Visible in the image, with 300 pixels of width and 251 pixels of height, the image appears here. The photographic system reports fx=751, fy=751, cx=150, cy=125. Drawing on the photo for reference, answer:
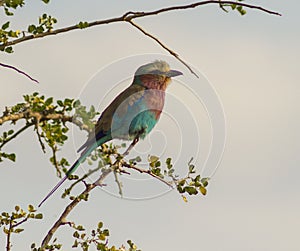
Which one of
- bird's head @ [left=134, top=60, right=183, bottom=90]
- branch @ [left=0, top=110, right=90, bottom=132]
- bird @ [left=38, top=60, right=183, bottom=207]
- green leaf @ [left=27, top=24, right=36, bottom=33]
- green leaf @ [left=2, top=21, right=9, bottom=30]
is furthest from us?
bird's head @ [left=134, top=60, right=183, bottom=90]

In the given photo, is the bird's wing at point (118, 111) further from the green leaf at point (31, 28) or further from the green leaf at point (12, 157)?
the green leaf at point (31, 28)

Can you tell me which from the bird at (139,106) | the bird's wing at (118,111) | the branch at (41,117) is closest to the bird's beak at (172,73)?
the bird at (139,106)

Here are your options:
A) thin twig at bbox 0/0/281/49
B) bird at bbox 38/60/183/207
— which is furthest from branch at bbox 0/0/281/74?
bird at bbox 38/60/183/207

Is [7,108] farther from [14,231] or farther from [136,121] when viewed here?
[136,121]

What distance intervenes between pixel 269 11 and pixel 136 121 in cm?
268

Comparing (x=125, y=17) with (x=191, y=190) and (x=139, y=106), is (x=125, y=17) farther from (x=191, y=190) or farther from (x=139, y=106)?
(x=139, y=106)

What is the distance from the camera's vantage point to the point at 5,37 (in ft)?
15.9

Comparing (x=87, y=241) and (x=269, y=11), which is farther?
(x=87, y=241)

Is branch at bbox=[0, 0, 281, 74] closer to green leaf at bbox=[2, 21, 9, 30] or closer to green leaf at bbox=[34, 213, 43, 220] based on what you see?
green leaf at bbox=[2, 21, 9, 30]

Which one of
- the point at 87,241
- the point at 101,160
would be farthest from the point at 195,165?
the point at 87,241

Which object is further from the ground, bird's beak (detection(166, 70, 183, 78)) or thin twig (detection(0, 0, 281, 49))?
bird's beak (detection(166, 70, 183, 78))

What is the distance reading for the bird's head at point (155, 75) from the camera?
672 centimetres

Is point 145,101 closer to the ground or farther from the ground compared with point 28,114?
farther from the ground

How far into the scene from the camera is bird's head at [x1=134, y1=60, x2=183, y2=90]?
6.72 meters
